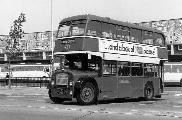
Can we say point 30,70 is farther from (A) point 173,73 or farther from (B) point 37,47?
(A) point 173,73

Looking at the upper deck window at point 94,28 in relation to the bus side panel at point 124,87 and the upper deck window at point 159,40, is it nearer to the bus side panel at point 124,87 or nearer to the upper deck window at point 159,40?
the bus side panel at point 124,87

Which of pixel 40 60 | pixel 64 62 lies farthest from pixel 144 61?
pixel 40 60

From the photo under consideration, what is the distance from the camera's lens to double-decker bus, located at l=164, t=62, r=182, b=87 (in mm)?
47719

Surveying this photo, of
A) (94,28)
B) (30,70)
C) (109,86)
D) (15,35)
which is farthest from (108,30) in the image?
(30,70)

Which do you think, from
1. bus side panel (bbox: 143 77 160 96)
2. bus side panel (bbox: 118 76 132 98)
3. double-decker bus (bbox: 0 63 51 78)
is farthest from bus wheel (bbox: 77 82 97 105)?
double-decker bus (bbox: 0 63 51 78)

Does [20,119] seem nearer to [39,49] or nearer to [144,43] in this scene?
[144,43]

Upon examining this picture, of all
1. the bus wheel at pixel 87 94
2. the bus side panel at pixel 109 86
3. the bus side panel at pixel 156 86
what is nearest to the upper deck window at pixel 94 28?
the bus side panel at pixel 109 86

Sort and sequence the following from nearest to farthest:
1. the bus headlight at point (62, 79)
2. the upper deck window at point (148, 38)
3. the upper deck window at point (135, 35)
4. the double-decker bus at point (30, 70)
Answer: the bus headlight at point (62, 79), the upper deck window at point (135, 35), the upper deck window at point (148, 38), the double-decker bus at point (30, 70)

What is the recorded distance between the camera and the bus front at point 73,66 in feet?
61.4

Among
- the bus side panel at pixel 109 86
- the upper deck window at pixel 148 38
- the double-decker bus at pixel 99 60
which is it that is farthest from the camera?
the upper deck window at pixel 148 38

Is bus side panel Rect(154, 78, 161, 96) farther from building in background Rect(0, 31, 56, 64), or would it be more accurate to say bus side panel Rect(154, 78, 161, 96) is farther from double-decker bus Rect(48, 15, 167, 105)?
building in background Rect(0, 31, 56, 64)

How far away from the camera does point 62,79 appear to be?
19.1 meters

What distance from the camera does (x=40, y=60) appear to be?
76.5 metres

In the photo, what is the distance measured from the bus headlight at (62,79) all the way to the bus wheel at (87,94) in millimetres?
814
